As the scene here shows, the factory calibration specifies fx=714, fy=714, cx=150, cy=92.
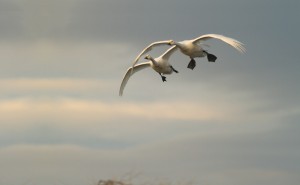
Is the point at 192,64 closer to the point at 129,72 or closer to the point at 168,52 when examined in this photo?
the point at 168,52

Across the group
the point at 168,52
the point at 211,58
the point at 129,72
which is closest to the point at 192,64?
the point at 211,58

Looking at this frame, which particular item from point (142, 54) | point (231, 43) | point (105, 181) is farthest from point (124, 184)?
point (142, 54)

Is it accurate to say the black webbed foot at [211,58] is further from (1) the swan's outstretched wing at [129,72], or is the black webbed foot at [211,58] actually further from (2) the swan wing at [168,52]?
(1) the swan's outstretched wing at [129,72]

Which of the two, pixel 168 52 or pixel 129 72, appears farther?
pixel 129 72

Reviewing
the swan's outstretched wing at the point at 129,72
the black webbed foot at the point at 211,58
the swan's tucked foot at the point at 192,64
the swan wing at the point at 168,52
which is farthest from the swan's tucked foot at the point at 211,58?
the swan's outstretched wing at the point at 129,72

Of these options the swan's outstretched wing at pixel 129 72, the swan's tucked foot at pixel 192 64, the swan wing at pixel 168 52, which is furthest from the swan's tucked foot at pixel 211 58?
the swan's outstretched wing at pixel 129 72

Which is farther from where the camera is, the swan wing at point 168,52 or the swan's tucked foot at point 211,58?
the swan's tucked foot at point 211,58

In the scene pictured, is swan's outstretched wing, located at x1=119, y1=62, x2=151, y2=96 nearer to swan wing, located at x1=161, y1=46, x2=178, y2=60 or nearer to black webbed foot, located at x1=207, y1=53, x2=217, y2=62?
swan wing, located at x1=161, y1=46, x2=178, y2=60

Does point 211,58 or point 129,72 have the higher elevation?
point 129,72

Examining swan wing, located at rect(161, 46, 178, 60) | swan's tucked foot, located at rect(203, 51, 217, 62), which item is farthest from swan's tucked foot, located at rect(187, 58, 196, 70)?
swan wing, located at rect(161, 46, 178, 60)

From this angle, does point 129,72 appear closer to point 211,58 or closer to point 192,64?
point 192,64

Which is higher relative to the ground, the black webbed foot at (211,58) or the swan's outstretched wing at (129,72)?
the swan's outstretched wing at (129,72)

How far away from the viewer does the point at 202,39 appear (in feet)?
109

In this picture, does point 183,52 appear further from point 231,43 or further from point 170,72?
point 231,43
